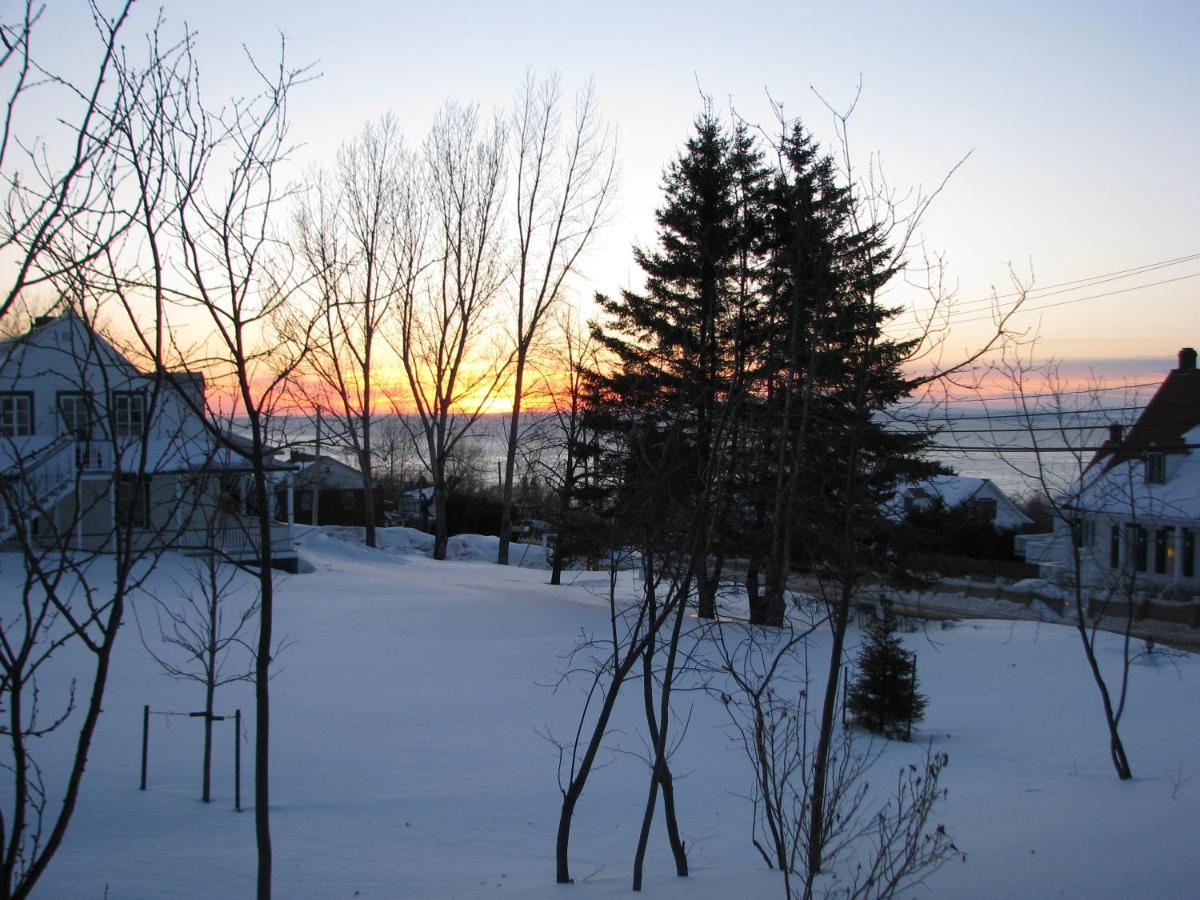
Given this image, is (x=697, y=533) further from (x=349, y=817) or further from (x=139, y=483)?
(x=349, y=817)

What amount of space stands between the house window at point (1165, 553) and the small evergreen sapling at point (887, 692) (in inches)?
790

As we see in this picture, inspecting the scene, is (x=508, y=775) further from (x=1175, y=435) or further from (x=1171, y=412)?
(x=1171, y=412)

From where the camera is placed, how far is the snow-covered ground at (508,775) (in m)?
6.66

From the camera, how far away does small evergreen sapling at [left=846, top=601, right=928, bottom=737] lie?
12602mm

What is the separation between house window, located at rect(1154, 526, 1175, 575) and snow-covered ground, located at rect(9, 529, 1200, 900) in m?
11.5

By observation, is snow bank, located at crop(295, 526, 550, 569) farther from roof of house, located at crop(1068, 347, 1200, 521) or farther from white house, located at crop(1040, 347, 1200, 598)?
roof of house, located at crop(1068, 347, 1200, 521)

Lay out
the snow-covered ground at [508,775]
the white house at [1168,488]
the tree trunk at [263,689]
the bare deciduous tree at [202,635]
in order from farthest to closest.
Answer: the white house at [1168,488] < the bare deciduous tree at [202,635] < the snow-covered ground at [508,775] < the tree trunk at [263,689]

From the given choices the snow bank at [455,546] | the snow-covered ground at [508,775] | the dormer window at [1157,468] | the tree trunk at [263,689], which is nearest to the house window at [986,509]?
the dormer window at [1157,468]

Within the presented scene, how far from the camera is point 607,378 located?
73.2 feet

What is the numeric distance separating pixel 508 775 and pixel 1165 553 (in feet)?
88.8

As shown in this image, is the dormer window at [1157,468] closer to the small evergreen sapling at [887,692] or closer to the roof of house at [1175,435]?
the roof of house at [1175,435]

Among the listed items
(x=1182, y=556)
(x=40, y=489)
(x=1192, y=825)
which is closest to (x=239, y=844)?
(x=1192, y=825)

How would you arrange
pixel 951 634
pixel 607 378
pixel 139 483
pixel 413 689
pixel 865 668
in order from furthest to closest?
1. pixel 607 378
2. pixel 951 634
3. pixel 413 689
4. pixel 865 668
5. pixel 139 483

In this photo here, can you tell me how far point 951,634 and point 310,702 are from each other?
14075 mm
